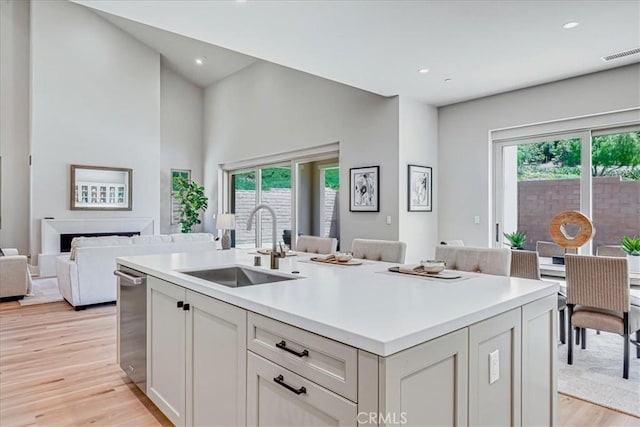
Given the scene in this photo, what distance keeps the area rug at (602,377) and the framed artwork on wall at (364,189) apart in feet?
8.97

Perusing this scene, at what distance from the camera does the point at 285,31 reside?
10.8 ft

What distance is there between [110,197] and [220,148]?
8.33 ft

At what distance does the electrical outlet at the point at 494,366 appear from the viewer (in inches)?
53.0

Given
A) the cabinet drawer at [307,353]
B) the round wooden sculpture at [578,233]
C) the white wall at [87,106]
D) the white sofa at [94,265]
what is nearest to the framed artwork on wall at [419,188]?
the round wooden sculpture at [578,233]

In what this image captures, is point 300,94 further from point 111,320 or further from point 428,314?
point 428,314

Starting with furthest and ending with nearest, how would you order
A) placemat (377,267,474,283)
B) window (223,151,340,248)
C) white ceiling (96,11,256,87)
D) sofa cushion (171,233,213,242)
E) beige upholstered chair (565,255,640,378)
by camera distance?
white ceiling (96,11,256,87) → window (223,151,340,248) → sofa cushion (171,233,213,242) → beige upholstered chair (565,255,640,378) → placemat (377,267,474,283)

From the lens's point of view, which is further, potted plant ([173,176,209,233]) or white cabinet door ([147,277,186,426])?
potted plant ([173,176,209,233])

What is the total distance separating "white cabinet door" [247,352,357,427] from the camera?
1079mm

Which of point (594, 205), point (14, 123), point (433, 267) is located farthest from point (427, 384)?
point (14, 123)

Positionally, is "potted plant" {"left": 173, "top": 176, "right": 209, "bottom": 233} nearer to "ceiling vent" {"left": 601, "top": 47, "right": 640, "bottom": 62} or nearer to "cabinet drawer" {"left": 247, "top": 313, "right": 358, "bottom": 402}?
"ceiling vent" {"left": 601, "top": 47, "right": 640, "bottom": 62}

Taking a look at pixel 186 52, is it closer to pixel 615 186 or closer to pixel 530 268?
pixel 530 268

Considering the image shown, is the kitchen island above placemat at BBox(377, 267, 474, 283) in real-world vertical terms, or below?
below

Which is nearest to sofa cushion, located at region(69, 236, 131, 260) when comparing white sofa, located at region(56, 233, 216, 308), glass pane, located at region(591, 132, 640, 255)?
white sofa, located at region(56, 233, 216, 308)

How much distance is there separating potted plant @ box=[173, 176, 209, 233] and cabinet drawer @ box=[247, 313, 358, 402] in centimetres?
786
